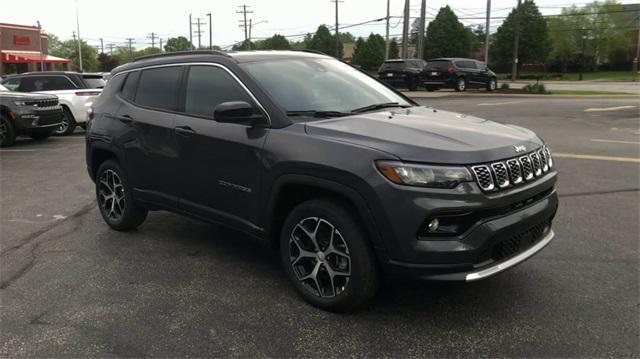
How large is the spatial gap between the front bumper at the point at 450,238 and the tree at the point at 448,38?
71.4 m

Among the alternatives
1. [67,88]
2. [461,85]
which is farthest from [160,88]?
[461,85]

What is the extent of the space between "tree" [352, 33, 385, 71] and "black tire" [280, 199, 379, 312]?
8200 centimetres

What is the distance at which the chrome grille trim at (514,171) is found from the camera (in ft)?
11.5

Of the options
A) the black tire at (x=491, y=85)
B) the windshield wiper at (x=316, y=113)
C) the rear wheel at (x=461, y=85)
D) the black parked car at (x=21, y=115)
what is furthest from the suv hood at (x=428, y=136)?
the black tire at (x=491, y=85)

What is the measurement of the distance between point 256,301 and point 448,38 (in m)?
72.4

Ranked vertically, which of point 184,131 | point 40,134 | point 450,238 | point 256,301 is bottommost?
point 256,301

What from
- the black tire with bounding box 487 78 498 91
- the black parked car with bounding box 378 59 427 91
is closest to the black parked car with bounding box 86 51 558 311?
the black parked car with bounding box 378 59 427 91

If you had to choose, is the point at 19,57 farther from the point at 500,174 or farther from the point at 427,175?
the point at 500,174

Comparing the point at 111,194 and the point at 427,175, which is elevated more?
the point at 427,175

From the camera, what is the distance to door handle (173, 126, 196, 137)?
4646mm

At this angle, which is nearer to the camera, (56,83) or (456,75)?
(56,83)

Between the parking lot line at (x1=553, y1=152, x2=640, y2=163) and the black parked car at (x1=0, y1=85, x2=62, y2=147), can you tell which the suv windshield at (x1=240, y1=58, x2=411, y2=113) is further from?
the black parked car at (x1=0, y1=85, x2=62, y2=147)

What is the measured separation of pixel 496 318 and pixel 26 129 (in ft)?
39.3

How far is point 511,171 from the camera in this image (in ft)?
11.5
